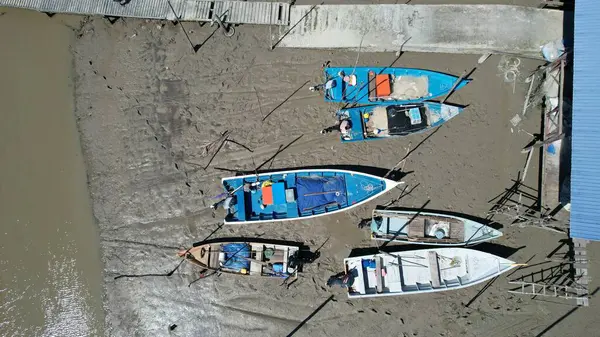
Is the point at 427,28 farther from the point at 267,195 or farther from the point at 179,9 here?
the point at 179,9

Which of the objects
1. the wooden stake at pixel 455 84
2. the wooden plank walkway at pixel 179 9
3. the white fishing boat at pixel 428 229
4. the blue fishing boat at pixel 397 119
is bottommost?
the white fishing boat at pixel 428 229

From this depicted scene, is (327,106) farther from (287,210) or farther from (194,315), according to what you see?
(194,315)

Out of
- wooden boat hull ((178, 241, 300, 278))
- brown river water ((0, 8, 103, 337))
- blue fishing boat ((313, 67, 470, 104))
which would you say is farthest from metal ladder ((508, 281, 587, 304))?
brown river water ((0, 8, 103, 337))

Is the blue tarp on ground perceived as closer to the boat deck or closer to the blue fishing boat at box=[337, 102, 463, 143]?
the boat deck

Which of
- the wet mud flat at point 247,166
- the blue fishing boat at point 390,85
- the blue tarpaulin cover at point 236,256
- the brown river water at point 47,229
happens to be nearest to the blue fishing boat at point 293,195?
the wet mud flat at point 247,166

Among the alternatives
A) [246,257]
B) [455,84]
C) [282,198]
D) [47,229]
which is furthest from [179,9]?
[455,84]

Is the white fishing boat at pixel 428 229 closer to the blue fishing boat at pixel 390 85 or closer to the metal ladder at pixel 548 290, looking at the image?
the metal ladder at pixel 548 290
